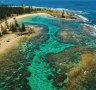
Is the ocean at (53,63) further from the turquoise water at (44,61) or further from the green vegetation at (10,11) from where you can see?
the green vegetation at (10,11)

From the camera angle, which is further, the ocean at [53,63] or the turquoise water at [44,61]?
the turquoise water at [44,61]

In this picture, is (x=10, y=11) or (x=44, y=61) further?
(x=10, y=11)

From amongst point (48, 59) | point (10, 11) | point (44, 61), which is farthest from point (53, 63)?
point (10, 11)

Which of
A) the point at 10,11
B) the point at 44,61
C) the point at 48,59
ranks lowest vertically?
the point at 44,61

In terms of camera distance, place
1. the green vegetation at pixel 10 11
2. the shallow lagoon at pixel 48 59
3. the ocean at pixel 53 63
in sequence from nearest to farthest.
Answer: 1. the ocean at pixel 53 63
2. the shallow lagoon at pixel 48 59
3. the green vegetation at pixel 10 11

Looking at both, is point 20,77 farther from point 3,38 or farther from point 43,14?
point 43,14

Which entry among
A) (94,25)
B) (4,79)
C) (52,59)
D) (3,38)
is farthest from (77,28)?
(4,79)

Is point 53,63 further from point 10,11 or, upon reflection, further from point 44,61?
point 10,11

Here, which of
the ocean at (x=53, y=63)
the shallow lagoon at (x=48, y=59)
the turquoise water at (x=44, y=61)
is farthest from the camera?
the shallow lagoon at (x=48, y=59)

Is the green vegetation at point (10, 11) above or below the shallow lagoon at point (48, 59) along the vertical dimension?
above

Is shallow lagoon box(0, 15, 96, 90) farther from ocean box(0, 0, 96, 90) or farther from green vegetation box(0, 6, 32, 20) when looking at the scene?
green vegetation box(0, 6, 32, 20)

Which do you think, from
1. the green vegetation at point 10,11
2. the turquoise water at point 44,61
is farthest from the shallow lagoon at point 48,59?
the green vegetation at point 10,11
